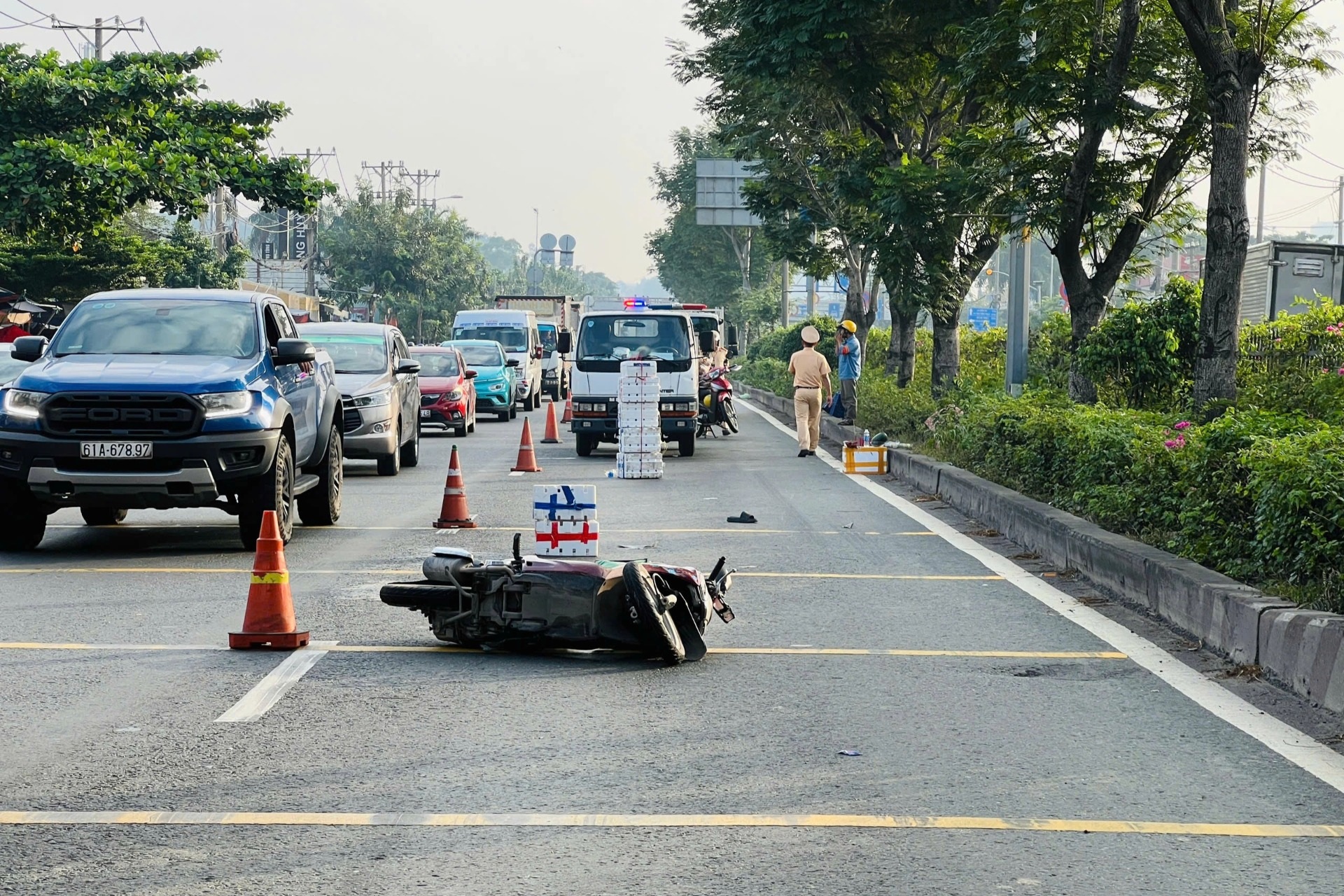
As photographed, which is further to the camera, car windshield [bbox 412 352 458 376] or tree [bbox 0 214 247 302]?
tree [bbox 0 214 247 302]

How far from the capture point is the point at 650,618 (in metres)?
8.03

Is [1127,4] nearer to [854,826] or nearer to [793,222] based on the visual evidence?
[854,826]

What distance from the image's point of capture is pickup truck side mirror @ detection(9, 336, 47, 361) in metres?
12.7

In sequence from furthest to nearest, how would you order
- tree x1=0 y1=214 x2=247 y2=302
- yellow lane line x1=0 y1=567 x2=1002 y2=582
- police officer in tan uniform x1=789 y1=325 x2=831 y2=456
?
tree x1=0 y1=214 x2=247 y2=302 → police officer in tan uniform x1=789 y1=325 x2=831 y2=456 → yellow lane line x1=0 y1=567 x2=1002 y2=582

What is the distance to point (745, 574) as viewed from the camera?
11.6 meters

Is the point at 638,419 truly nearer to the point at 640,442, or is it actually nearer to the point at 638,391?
the point at 640,442

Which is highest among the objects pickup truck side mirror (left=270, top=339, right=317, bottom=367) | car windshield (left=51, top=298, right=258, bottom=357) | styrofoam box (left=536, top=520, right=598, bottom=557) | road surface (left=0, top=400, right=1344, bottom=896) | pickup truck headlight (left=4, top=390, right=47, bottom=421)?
car windshield (left=51, top=298, right=258, bottom=357)

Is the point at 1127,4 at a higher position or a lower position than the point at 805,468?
higher

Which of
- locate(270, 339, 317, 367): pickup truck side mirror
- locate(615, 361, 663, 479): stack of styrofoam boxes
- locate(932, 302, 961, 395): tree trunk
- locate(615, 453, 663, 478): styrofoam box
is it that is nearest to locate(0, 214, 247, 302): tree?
locate(932, 302, 961, 395): tree trunk

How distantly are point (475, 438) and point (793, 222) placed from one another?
52.4 feet

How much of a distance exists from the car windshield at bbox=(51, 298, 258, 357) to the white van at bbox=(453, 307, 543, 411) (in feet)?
88.0

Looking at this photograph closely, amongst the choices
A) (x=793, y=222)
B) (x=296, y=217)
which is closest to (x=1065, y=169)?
(x=793, y=222)

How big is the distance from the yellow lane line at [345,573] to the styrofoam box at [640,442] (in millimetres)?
8852

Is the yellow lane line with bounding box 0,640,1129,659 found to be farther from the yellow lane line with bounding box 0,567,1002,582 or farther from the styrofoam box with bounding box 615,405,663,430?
the styrofoam box with bounding box 615,405,663,430
